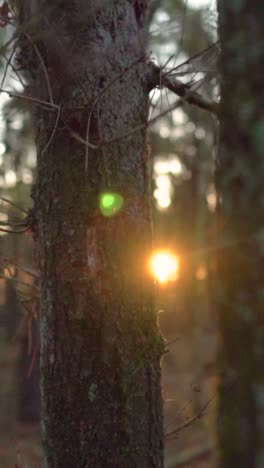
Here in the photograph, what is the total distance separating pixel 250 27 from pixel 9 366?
838 inches

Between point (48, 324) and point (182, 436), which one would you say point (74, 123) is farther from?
point (182, 436)

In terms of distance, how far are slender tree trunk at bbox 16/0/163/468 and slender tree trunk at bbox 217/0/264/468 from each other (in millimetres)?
1651

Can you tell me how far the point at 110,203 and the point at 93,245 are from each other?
0.90 feet

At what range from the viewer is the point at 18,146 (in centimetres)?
1181

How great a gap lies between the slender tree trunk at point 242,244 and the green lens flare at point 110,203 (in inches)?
70.5

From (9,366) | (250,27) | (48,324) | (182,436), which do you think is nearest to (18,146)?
(182,436)

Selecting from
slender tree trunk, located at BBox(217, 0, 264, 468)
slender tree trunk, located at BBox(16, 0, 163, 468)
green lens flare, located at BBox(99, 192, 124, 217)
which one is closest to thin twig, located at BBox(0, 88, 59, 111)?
slender tree trunk, located at BBox(16, 0, 163, 468)

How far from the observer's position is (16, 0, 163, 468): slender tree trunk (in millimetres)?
3664

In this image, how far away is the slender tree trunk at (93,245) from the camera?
366 cm

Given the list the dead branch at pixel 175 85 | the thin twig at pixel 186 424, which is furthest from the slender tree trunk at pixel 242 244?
the thin twig at pixel 186 424

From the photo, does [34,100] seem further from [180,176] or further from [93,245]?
[180,176]

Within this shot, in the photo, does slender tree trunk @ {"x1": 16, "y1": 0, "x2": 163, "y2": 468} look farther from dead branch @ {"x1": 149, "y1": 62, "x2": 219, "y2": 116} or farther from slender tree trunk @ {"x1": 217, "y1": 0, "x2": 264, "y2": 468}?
slender tree trunk @ {"x1": 217, "y1": 0, "x2": 264, "y2": 468}

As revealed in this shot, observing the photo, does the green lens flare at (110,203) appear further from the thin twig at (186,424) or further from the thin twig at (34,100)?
the thin twig at (186,424)

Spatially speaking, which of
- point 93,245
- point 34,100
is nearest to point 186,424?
point 93,245
